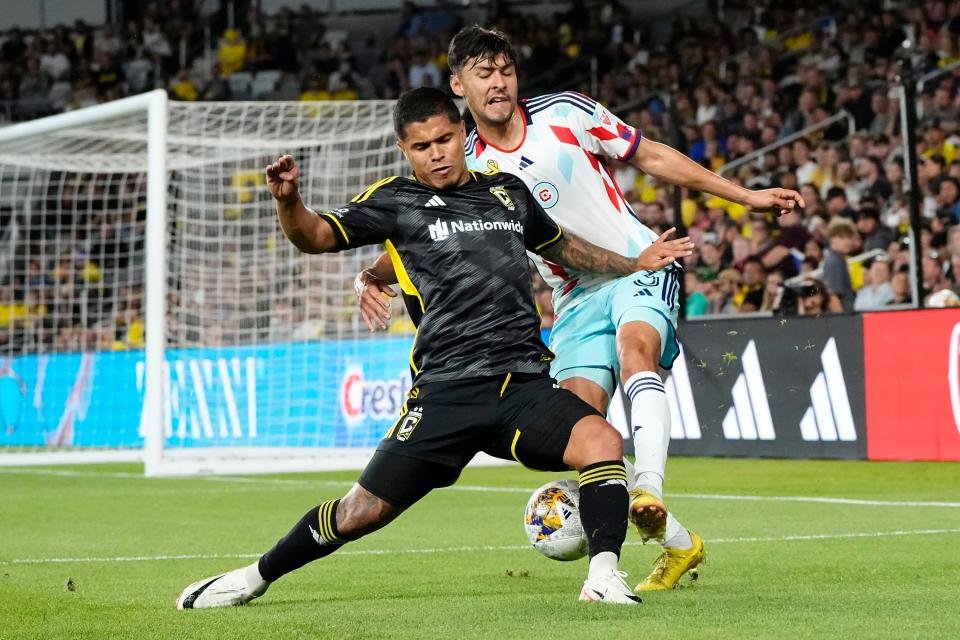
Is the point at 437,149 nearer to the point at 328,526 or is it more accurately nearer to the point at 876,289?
the point at 328,526

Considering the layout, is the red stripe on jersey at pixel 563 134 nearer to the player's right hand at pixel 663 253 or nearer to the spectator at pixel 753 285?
the player's right hand at pixel 663 253

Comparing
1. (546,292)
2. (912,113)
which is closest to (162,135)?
(546,292)

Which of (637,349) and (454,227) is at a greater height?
(454,227)

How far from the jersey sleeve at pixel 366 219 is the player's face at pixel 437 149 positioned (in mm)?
143

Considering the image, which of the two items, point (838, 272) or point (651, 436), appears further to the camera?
point (838, 272)

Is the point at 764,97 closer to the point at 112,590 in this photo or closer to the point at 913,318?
the point at 913,318

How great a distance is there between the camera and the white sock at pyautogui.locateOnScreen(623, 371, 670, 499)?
5441 mm

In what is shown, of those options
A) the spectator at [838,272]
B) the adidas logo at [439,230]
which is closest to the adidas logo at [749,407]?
the spectator at [838,272]

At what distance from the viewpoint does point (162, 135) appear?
1318 centimetres

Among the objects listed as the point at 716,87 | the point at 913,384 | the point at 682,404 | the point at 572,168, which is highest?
the point at 716,87

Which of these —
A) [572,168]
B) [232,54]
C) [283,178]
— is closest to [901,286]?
[572,168]

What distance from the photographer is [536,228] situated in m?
5.47

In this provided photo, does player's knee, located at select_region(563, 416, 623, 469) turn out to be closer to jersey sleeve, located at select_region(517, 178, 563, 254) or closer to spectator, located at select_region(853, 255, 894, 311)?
jersey sleeve, located at select_region(517, 178, 563, 254)

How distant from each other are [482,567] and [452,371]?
159 centimetres
